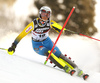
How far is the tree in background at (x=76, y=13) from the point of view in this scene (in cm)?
546

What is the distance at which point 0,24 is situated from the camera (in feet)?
17.9

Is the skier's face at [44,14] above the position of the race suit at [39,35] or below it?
above

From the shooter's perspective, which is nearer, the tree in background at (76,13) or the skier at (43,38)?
the skier at (43,38)

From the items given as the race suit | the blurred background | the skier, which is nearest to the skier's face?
the skier

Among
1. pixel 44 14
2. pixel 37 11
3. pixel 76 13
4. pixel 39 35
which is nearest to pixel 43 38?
pixel 39 35

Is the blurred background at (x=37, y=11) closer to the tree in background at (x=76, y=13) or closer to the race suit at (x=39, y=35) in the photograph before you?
the tree in background at (x=76, y=13)

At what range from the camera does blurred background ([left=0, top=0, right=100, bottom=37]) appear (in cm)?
545

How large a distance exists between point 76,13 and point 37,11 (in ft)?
4.44

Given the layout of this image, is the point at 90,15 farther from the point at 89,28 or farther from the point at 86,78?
the point at 86,78

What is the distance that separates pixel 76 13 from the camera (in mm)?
5641

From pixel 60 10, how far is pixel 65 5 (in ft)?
0.79

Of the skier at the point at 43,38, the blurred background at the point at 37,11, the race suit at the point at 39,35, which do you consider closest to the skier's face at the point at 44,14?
the skier at the point at 43,38

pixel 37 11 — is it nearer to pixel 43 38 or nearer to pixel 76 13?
pixel 76 13

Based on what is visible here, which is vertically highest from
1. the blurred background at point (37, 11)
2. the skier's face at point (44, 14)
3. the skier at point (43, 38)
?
the blurred background at point (37, 11)
